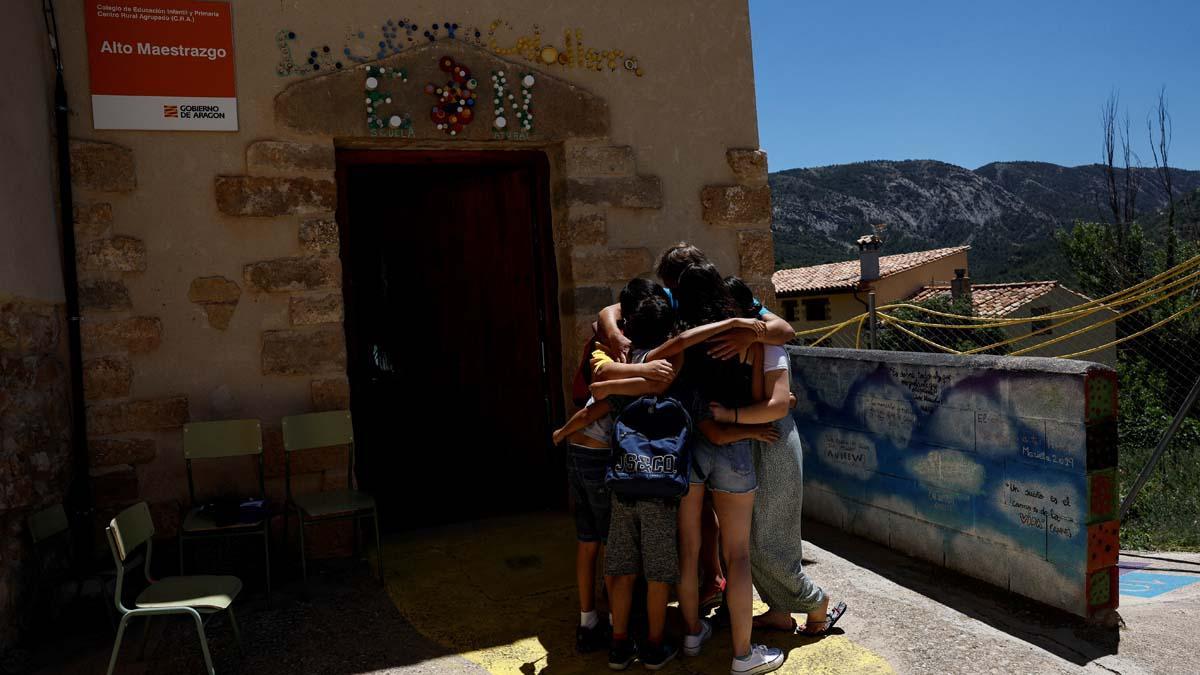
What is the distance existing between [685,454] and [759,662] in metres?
0.83

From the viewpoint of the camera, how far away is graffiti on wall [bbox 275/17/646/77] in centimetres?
446

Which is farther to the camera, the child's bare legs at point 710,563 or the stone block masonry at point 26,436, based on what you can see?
the child's bare legs at point 710,563

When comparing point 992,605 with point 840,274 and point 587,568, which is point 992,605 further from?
point 840,274

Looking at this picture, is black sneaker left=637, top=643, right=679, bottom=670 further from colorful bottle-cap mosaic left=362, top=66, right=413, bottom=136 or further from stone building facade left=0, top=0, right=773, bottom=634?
colorful bottle-cap mosaic left=362, top=66, right=413, bottom=136

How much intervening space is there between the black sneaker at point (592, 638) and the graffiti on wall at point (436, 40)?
3116 mm

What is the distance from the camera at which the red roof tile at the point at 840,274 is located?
27.9 metres

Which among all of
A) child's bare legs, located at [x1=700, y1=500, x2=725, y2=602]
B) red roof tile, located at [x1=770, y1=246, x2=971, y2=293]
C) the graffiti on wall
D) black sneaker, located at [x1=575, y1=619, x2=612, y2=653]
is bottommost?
black sneaker, located at [x1=575, y1=619, x2=612, y2=653]

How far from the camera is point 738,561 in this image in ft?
9.79

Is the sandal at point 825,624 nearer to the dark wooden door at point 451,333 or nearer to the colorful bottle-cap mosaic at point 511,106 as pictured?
the dark wooden door at point 451,333

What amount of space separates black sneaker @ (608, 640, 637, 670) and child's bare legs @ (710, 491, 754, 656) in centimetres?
39

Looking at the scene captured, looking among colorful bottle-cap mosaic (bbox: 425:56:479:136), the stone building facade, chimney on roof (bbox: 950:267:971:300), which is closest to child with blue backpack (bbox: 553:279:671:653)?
the stone building facade

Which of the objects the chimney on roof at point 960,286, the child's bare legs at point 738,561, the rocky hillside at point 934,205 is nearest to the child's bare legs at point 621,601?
the child's bare legs at point 738,561

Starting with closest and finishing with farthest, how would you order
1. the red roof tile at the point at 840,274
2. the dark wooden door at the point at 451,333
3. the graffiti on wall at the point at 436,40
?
the graffiti on wall at the point at 436,40 → the dark wooden door at the point at 451,333 → the red roof tile at the point at 840,274

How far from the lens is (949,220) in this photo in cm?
6134
